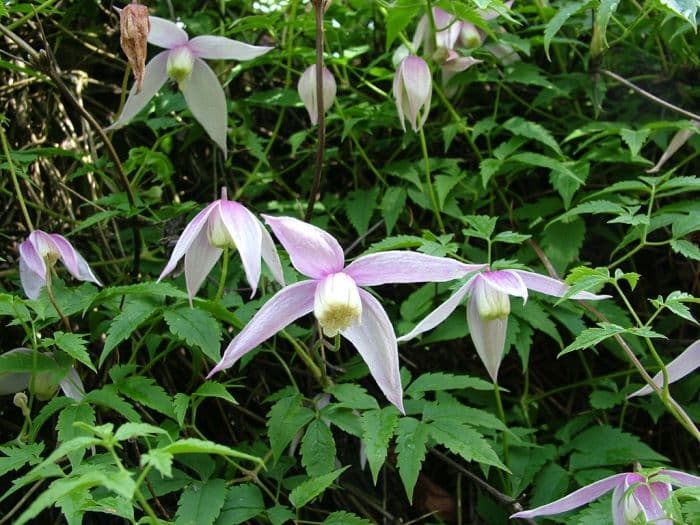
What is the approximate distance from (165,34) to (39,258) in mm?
402

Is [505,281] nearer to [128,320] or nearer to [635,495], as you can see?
[635,495]

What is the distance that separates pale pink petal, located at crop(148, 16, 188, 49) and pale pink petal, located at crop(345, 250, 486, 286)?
0.55 meters

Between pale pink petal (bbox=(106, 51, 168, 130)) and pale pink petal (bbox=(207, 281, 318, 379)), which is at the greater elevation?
pale pink petal (bbox=(106, 51, 168, 130))

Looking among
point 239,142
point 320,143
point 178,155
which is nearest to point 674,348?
point 320,143

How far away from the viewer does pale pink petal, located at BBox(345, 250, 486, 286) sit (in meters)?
0.87

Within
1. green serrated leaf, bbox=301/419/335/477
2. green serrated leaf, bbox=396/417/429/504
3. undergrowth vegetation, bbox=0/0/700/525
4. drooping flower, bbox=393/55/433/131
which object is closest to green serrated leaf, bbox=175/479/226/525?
undergrowth vegetation, bbox=0/0/700/525

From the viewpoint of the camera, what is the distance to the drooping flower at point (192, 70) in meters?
1.21

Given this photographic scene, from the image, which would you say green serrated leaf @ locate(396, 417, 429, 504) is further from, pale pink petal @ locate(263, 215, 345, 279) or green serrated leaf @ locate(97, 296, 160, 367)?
green serrated leaf @ locate(97, 296, 160, 367)

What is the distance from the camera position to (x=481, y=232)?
1.07 metres

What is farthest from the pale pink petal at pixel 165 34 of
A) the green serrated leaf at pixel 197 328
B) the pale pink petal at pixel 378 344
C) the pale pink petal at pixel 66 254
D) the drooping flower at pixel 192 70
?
the pale pink petal at pixel 378 344

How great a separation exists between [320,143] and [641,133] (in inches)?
22.6

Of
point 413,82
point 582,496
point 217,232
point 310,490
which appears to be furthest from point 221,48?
point 582,496

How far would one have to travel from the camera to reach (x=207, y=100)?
1305mm

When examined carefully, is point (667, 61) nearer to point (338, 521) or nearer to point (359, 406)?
point (359, 406)
